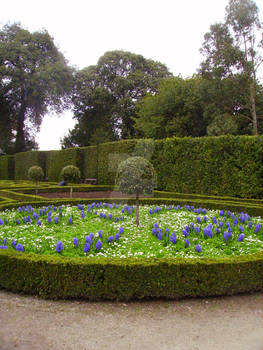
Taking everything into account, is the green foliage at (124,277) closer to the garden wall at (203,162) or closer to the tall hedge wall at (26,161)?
the garden wall at (203,162)

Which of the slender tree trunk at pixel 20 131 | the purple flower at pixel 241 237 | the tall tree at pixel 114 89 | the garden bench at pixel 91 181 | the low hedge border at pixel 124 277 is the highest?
the tall tree at pixel 114 89

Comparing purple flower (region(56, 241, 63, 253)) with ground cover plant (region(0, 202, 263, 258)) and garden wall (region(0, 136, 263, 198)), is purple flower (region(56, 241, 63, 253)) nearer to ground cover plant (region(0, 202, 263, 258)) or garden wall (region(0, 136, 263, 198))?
ground cover plant (region(0, 202, 263, 258))

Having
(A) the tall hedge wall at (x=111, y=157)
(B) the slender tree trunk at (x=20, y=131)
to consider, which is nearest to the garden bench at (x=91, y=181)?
(A) the tall hedge wall at (x=111, y=157)

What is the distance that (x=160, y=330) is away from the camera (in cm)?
326

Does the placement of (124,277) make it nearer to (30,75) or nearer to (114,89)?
(30,75)

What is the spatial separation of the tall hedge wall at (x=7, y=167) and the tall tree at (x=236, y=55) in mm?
21376

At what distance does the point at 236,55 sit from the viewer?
2014 centimetres

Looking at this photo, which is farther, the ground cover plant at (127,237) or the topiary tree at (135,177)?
the topiary tree at (135,177)

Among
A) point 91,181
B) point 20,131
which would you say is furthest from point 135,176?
point 20,131

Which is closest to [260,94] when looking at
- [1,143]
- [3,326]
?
[3,326]

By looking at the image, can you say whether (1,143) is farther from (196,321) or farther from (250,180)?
(196,321)

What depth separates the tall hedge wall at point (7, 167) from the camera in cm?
3316

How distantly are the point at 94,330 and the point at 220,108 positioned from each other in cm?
2087

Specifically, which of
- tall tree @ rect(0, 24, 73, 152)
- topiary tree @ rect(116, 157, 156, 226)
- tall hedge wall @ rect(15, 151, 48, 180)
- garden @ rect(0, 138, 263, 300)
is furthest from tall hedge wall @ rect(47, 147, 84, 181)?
topiary tree @ rect(116, 157, 156, 226)
